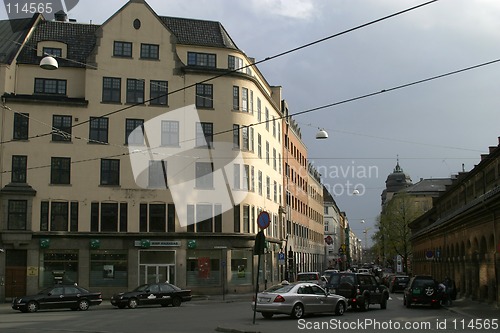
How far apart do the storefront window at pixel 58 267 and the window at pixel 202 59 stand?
56.0 feet

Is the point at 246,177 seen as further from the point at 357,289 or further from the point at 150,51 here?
the point at 357,289

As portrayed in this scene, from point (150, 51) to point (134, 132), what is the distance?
6.43 m

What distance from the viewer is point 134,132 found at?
45.4 meters

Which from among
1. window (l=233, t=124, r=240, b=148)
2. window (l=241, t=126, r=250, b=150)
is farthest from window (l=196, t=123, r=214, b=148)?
window (l=241, t=126, r=250, b=150)

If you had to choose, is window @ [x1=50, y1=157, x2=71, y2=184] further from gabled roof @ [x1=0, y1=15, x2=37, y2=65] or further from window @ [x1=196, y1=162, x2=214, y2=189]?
window @ [x1=196, y1=162, x2=214, y2=189]

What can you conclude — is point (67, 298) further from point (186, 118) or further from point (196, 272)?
point (186, 118)

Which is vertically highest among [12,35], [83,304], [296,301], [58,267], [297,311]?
[12,35]

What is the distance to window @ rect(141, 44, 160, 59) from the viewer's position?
46469 millimetres

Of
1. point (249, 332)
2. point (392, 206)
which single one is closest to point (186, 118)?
point (249, 332)

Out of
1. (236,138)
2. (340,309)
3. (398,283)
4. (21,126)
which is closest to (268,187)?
(236,138)

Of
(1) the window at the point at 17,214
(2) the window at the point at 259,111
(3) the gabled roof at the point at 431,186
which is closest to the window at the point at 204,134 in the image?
(2) the window at the point at 259,111

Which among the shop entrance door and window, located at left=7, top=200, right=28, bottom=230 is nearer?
window, located at left=7, top=200, right=28, bottom=230

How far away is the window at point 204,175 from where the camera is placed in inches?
1837

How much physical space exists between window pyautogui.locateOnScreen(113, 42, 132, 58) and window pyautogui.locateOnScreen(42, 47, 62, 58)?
14.0ft
